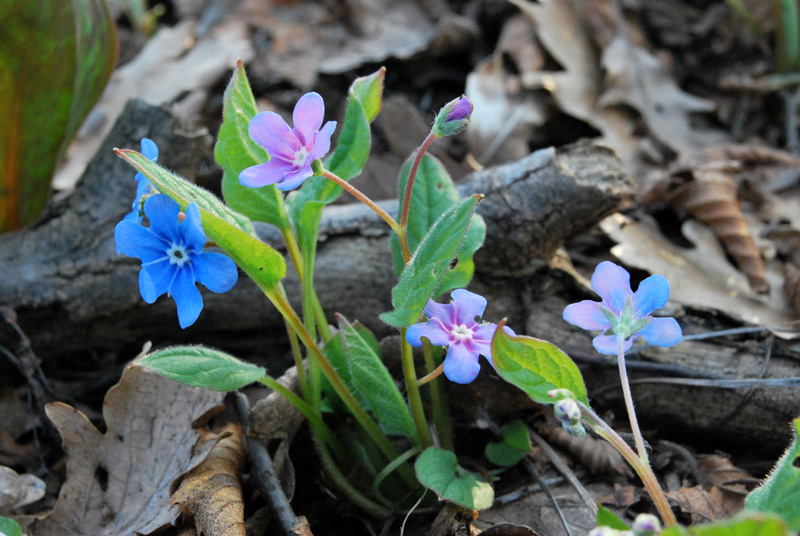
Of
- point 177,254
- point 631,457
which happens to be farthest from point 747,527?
point 177,254

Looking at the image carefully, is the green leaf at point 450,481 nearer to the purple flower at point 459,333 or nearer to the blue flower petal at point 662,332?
the purple flower at point 459,333

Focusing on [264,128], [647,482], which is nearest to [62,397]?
[264,128]

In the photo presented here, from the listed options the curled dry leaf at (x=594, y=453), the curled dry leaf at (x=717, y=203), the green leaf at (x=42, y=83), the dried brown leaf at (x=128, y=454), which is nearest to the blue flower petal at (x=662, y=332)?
the curled dry leaf at (x=594, y=453)

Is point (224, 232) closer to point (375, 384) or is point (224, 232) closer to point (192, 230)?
point (192, 230)

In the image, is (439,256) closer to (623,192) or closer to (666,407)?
(623,192)

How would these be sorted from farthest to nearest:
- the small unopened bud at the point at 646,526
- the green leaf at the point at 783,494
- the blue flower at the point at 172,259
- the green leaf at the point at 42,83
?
the green leaf at the point at 42,83 < the blue flower at the point at 172,259 < the green leaf at the point at 783,494 < the small unopened bud at the point at 646,526

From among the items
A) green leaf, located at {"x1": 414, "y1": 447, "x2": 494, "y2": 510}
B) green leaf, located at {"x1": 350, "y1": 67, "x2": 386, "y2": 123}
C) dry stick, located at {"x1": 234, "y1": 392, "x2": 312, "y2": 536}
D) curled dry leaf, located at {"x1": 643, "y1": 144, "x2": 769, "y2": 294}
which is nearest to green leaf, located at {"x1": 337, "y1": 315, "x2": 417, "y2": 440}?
green leaf, located at {"x1": 414, "y1": 447, "x2": 494, "y2": 510}

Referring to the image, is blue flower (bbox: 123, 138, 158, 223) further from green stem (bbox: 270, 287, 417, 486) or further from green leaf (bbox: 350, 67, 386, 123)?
green leaf (bbox: 350, 67, 386, 123)
